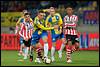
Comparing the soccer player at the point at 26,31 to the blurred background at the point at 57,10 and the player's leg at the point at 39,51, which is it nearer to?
the player's leg at the point at 39,51

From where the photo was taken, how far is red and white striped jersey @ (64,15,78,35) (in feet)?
60.5

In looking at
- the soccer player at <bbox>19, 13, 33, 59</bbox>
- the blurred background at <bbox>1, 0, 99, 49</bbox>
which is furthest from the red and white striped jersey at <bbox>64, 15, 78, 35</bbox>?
the blurred background at <bbox>1, 0, 99, 49</bbox>

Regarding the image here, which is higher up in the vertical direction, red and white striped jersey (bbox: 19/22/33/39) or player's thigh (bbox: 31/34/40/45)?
red and white striped jersey (bbox: 19/22/33/39)

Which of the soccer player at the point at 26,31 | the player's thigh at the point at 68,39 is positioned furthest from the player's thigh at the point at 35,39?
the player's thigh at the point at 68,39

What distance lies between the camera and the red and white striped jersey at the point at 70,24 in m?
18.5

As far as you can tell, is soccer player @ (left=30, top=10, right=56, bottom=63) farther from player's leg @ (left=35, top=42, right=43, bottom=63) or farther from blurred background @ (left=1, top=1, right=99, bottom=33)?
blurred background @ (left=1, top=1, right=99, bottom=33)

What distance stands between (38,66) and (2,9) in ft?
53.9

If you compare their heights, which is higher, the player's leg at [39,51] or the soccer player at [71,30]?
the soccer player at [71,30]

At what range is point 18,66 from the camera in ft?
53.7

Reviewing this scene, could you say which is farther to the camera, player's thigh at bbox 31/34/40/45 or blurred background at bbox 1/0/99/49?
blurred background at bbox 1/0/99/49

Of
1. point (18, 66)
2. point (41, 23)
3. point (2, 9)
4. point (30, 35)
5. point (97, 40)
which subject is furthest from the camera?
point (2, 9)

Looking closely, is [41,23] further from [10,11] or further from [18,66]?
[10,11]

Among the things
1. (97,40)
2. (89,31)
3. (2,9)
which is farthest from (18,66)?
(2,9)

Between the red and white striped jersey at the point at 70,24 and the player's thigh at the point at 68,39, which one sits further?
the player's thigh at the point at 68,39
